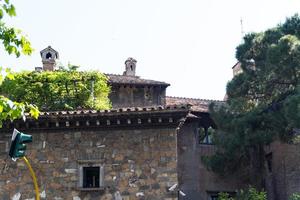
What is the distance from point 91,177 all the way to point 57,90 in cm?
558

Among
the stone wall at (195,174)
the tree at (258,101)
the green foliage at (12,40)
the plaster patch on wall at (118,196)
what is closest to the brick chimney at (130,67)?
the stone wall at (195,174)

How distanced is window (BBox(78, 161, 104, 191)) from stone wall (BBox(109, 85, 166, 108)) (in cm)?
953

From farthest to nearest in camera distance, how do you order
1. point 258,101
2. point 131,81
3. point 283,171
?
point 131,81 → point 283,171 → point 258,101

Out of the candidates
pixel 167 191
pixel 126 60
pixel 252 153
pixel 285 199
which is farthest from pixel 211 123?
pixel 167 191

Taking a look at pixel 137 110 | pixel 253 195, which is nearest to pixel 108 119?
pixel 137 110

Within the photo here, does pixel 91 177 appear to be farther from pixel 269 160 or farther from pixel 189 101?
pixel 189 101

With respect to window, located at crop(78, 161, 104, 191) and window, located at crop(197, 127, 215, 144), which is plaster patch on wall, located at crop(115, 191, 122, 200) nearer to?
window, located at crop(78, 161, 104, 191)

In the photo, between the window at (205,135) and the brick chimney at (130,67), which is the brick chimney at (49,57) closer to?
the brick chimney at (130,67)

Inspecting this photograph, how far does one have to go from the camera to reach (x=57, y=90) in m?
19.6

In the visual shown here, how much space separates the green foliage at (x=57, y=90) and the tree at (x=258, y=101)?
447 cm

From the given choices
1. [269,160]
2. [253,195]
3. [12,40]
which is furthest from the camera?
[269,160]

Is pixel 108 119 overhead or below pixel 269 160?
overhead

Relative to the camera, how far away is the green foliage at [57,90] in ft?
63.9

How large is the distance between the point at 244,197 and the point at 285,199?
3.41m
